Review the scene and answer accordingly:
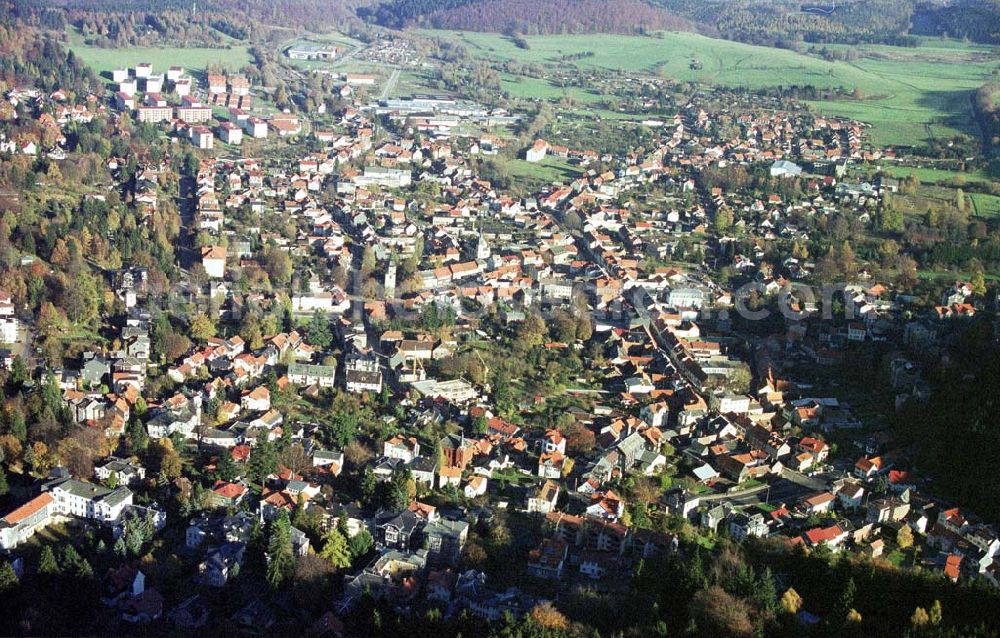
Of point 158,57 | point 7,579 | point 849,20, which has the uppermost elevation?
point 849,20

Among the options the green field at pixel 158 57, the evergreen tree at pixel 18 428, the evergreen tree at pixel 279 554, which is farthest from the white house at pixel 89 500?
the green field at pixel 158 57

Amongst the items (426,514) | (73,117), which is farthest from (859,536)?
(73,117)

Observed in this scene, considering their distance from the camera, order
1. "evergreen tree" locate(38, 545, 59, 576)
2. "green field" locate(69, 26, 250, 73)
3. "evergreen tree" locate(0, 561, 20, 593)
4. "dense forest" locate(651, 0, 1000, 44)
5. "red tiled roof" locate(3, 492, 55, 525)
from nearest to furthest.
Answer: "evergreen tree" locate(0, 561, 20, 593)
"evergreen tree" locate(38, 545, 59, 576)
"red tiled roof" locate(3, 492, 55, 525)
"green field" locate(69, 26, 250, 73)
"dense forest" locate(651, 0, 1000, 44)

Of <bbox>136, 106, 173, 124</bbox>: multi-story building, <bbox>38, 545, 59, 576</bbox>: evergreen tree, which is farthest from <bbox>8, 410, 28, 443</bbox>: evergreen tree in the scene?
<bbox>136, 106, 173, 124</bbox>: multi-story building

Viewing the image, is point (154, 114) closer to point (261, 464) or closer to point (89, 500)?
point (261, 464)

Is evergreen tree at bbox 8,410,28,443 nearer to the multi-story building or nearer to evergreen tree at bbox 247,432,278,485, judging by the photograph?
evergreen tree at bbox 247,432,278,485

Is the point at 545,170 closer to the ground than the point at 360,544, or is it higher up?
higher up

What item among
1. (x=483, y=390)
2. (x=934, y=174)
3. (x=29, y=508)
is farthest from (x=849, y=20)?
(x=29, y=508)
